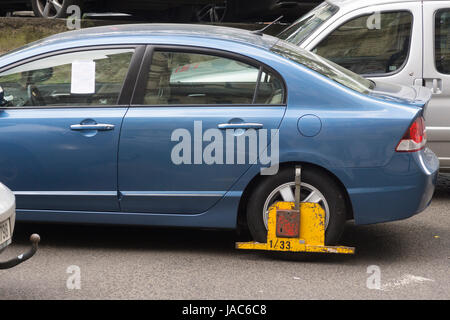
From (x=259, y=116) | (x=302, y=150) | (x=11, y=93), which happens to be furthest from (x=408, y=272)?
(x=11, y=93)

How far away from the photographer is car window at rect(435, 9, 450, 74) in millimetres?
7402

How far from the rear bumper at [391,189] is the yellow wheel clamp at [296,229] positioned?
0.24m

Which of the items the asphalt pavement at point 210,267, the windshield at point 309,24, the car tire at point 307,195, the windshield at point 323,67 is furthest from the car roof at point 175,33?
the asphalt pavement at point 210,267

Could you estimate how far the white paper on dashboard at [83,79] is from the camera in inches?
228

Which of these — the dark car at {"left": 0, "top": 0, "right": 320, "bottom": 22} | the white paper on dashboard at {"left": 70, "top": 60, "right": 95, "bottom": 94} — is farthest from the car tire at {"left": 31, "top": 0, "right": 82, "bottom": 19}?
the white paper on dashboard at {"left": 70, "top": 60, "right": 95, "bottom": 94}

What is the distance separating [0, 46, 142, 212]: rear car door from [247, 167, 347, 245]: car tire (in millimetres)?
944

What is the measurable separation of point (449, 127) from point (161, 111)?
2.88 m

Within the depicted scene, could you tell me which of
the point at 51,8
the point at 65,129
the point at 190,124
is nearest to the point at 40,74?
the point at 65,129

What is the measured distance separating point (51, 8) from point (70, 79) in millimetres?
6116

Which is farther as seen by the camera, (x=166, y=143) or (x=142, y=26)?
(x=142, y=26)

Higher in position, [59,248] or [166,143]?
[166,143]

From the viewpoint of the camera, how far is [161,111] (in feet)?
18.5

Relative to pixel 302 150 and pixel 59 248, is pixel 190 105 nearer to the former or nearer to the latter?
pixel 302 150

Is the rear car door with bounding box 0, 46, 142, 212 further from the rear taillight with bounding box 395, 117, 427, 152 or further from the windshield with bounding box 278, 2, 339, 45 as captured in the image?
the windshield with bounding box 278, 2, 339, 45
